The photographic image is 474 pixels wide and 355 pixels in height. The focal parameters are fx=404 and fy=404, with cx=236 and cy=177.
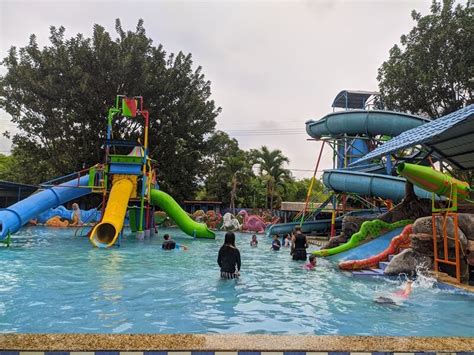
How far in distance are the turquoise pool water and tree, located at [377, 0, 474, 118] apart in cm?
1838

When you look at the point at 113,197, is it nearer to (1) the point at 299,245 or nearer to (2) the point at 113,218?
(2) the point at 113,218

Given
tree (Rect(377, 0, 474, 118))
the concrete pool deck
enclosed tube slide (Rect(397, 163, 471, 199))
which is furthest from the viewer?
tree (Rect(377, 0, 474, 118))

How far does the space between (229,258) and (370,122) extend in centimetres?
1261

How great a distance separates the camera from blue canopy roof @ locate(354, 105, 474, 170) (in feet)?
26.8

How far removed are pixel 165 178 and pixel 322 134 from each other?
15690 mm

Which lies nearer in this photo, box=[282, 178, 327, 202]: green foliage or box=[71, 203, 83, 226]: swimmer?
box=[71, 203, 83, 226]: swimmer

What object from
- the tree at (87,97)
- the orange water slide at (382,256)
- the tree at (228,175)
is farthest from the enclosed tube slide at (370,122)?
the tree at (228,175)

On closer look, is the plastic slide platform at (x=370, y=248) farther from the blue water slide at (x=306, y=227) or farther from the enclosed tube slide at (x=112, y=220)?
the blue water slide at (x=306, y=227)

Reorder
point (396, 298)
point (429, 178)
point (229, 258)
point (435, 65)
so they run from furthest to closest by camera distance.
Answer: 1. point (435, 65)
2. point (429, 178)
3. point (229, 258)
4. point (396, 298)

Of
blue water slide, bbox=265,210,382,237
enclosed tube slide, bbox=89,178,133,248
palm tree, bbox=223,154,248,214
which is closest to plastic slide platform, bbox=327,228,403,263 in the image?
enclosed tube slide, bbox=89,178,133,248

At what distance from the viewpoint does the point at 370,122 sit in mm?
18938

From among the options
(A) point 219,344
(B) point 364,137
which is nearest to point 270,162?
(B) point 364,137

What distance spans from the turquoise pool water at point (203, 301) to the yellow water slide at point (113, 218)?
11.0 feet

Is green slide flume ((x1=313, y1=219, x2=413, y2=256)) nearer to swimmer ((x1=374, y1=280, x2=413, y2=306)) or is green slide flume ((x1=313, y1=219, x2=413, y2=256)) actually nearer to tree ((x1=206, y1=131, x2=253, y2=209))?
swimmer ((x1=374, y1=280, x2=413, y2=306))
